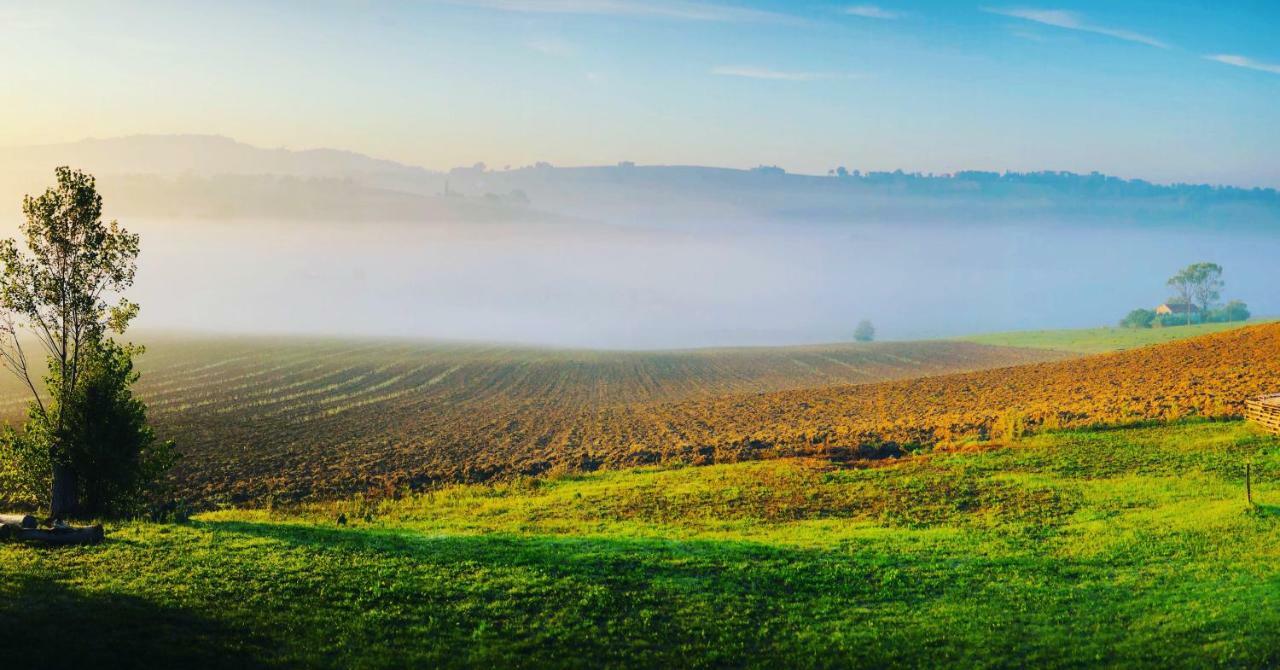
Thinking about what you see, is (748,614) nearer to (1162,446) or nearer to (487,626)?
(487,626)

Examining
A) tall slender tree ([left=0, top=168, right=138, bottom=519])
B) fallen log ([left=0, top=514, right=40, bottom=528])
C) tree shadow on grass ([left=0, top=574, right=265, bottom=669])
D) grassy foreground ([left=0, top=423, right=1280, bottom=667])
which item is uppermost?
tall slender tree ([left=0, top=168, right=138, bottom=519])

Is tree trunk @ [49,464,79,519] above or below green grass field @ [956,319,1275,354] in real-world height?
below

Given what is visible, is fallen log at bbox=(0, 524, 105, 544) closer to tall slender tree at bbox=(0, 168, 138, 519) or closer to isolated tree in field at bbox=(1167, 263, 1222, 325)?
tall slender tree at bbox=(0, 168, 138, 519)

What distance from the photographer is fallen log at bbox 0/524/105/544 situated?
75.3 feet

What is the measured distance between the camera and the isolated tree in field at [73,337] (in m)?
29.4

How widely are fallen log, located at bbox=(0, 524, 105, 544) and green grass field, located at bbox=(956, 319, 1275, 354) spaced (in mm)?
140573

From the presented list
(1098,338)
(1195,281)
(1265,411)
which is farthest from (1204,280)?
(1265,411)

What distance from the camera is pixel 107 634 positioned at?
16.2 metres

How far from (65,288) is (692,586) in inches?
1028

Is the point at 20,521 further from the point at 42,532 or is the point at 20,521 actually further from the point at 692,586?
the point at 692,586

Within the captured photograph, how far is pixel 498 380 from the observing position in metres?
106

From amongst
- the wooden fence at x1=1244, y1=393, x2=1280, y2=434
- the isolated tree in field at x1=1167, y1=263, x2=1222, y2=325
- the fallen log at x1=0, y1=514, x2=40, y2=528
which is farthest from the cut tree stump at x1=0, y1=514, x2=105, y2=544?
the isolated tree in field at x1=1167, y1=263, x2=1222, y2=325

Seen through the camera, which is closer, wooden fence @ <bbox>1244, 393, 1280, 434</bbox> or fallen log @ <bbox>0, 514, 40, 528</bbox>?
fallen log @ <bbox>0, 514, 40, 528</bbox>

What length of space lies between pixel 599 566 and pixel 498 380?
277ft
